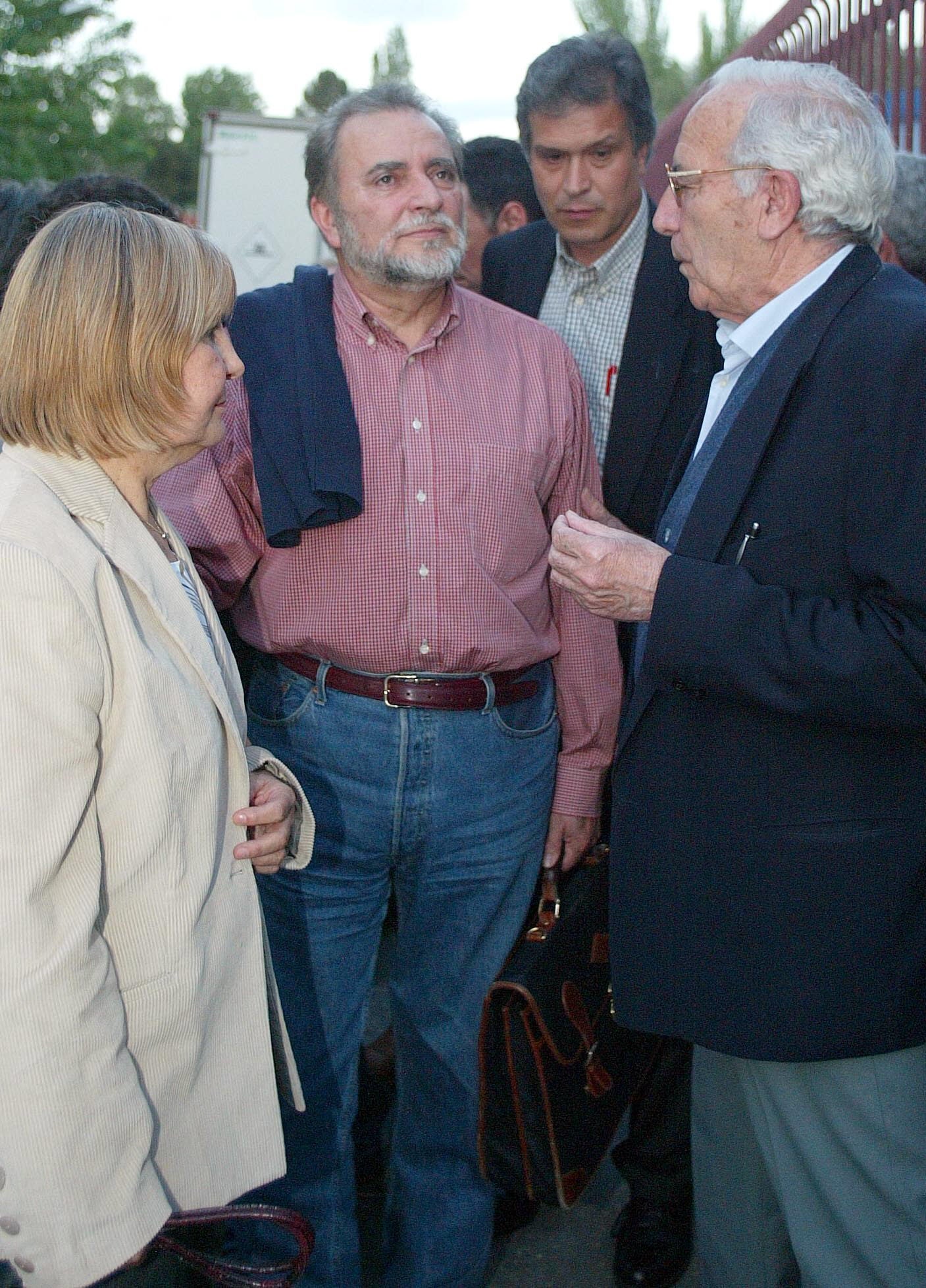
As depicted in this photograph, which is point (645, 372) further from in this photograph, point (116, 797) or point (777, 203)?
point (116, 797)

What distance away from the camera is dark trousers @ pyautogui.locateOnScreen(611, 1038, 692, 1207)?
113 inches

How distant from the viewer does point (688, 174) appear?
2.07 m

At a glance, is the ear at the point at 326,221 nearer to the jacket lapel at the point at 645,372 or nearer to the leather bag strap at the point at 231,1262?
the jacket lapel at the point at 645,372

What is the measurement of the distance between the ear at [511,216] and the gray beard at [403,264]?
2087 mm

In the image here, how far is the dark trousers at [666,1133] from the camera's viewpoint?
2.88m

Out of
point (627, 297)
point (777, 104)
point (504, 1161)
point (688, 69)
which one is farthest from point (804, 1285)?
point (688, 69)

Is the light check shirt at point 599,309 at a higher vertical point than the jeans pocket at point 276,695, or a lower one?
higher

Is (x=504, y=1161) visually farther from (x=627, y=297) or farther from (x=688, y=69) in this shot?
(x=688, y=69)

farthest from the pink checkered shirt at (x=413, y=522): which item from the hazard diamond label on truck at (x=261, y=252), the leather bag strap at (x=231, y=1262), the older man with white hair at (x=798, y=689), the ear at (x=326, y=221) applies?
the hazard diamond label on truck at (x=261, y=252)

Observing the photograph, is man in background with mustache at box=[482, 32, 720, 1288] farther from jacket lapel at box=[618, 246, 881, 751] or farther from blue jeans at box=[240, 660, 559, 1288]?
jacket lapel at box=[618, 246, 881, 751]

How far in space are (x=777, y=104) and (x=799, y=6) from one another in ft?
12.6

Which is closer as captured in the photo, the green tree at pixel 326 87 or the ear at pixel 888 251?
the ear at pixel 888 251

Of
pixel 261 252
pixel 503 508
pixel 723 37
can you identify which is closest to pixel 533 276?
pixel 503 508

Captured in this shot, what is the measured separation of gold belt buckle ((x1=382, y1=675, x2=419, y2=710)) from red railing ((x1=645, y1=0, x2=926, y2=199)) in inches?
79.5
